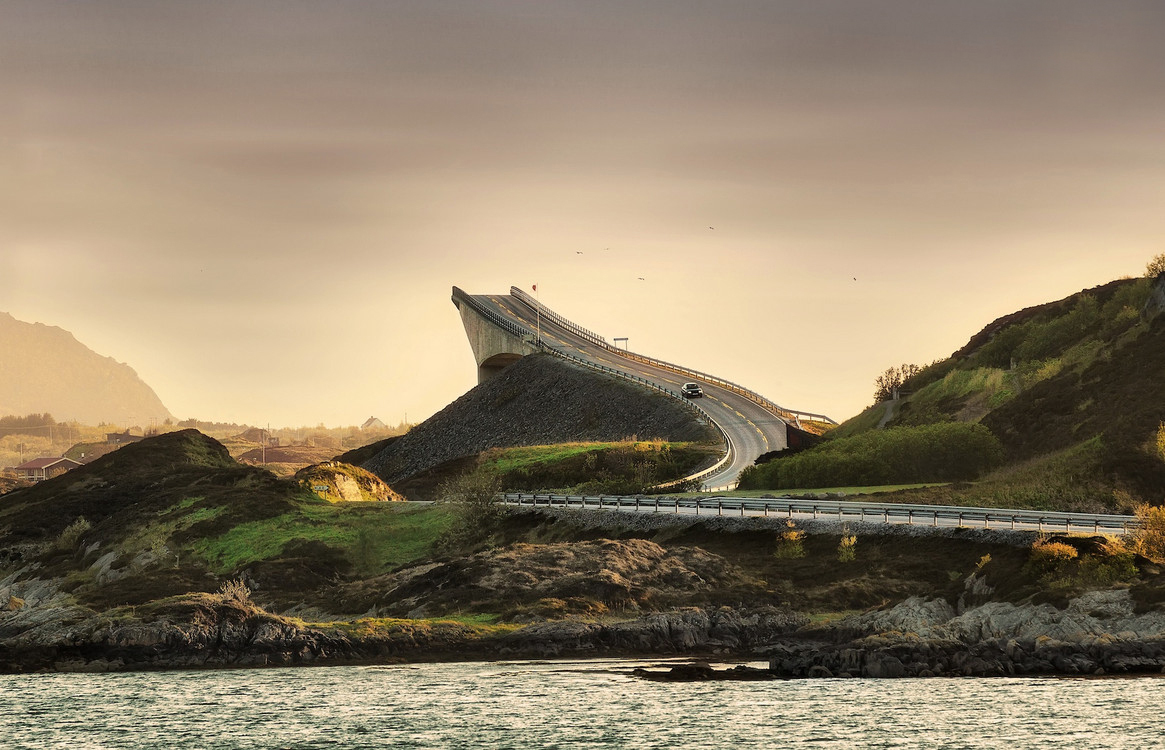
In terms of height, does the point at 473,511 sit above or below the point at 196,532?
above

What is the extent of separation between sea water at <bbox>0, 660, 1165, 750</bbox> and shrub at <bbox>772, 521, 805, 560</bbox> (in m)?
16.6

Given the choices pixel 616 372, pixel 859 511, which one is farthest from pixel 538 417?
pixel 859 511

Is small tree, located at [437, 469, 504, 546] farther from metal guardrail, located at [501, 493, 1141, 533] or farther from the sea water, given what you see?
the sea water

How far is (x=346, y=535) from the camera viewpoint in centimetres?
8269

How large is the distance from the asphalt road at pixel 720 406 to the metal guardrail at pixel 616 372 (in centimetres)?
54

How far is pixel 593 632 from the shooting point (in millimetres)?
53438

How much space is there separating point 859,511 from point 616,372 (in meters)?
87.8

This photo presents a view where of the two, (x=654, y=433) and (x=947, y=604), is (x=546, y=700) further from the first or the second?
(x=654, y=433)

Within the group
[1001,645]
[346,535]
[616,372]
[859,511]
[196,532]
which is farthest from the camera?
[616,372]

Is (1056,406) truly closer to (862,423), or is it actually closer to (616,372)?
(862,423)

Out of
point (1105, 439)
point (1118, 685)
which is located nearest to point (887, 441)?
point (1105, 439)

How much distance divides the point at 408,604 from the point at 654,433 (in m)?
66.5

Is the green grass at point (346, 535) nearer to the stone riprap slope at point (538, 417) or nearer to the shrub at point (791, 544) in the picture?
the shrub at point (791, 544)

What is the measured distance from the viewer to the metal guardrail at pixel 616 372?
326 feet
